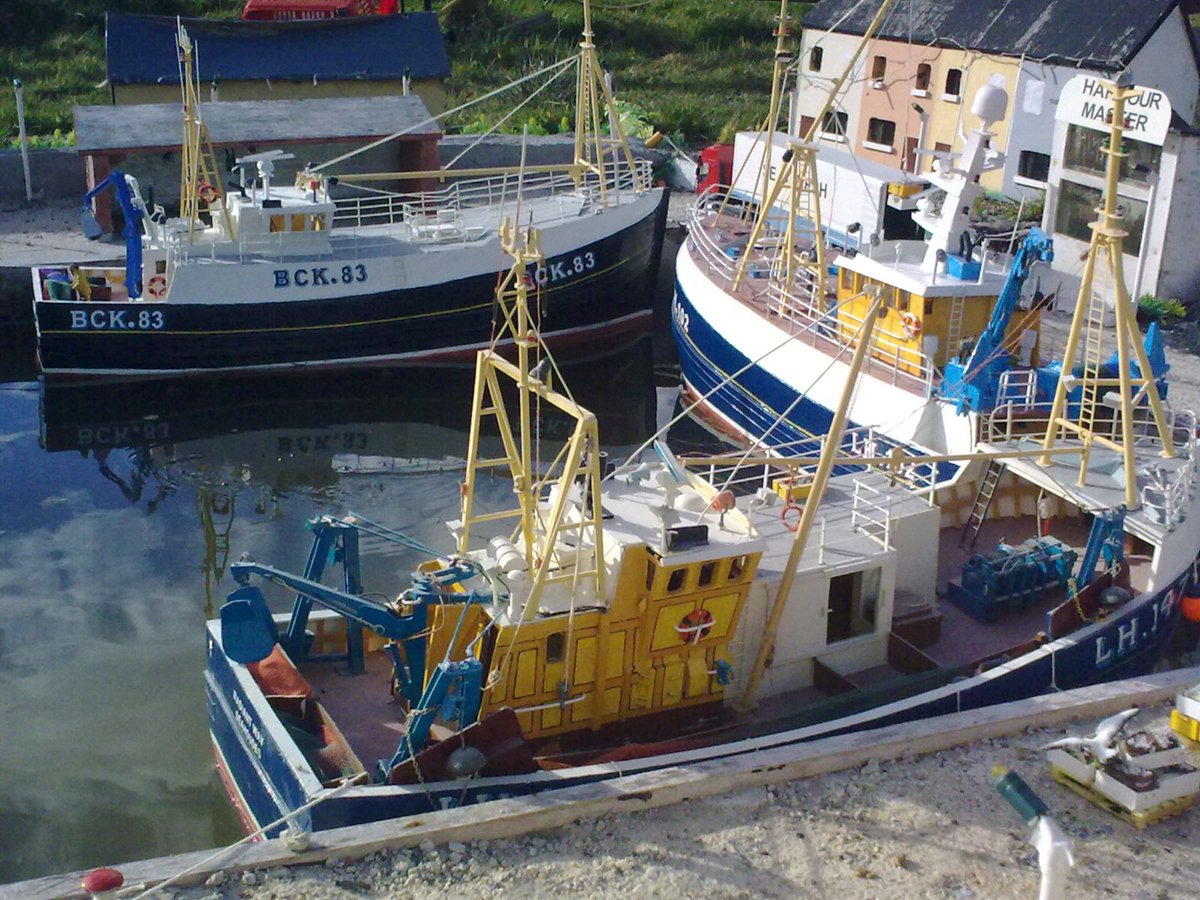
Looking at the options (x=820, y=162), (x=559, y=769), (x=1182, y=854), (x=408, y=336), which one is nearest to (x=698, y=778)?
(x=559, y=769)

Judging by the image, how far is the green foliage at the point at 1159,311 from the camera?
27.0 metres

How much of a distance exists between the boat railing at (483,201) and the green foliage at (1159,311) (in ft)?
33.3

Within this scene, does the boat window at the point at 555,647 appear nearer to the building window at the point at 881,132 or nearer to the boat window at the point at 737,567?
the boat window at the point at 737,567

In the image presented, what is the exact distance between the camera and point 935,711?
1349cm

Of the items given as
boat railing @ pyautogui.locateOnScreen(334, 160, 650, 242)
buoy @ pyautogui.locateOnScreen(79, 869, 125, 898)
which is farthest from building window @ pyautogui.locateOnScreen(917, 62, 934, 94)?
buoy @ pyautogui.locateOnScreen(79, 869, 125, 898)

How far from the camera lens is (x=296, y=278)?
86.5 feet

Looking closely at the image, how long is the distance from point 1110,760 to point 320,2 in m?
38.4

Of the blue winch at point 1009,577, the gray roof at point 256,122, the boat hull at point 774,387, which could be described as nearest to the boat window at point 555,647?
the blue winch at point 1009,577

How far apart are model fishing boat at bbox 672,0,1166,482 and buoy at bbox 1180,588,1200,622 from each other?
3.07 m

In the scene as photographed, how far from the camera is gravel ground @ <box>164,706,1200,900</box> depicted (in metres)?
11.0

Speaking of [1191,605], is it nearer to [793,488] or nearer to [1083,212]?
[793,488]

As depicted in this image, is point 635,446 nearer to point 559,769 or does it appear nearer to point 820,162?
point 820,162

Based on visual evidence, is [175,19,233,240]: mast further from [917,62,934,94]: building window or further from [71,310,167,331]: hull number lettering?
[917,62,934,94]: building window

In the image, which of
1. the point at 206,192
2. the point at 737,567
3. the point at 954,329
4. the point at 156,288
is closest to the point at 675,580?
the point at 737,567
